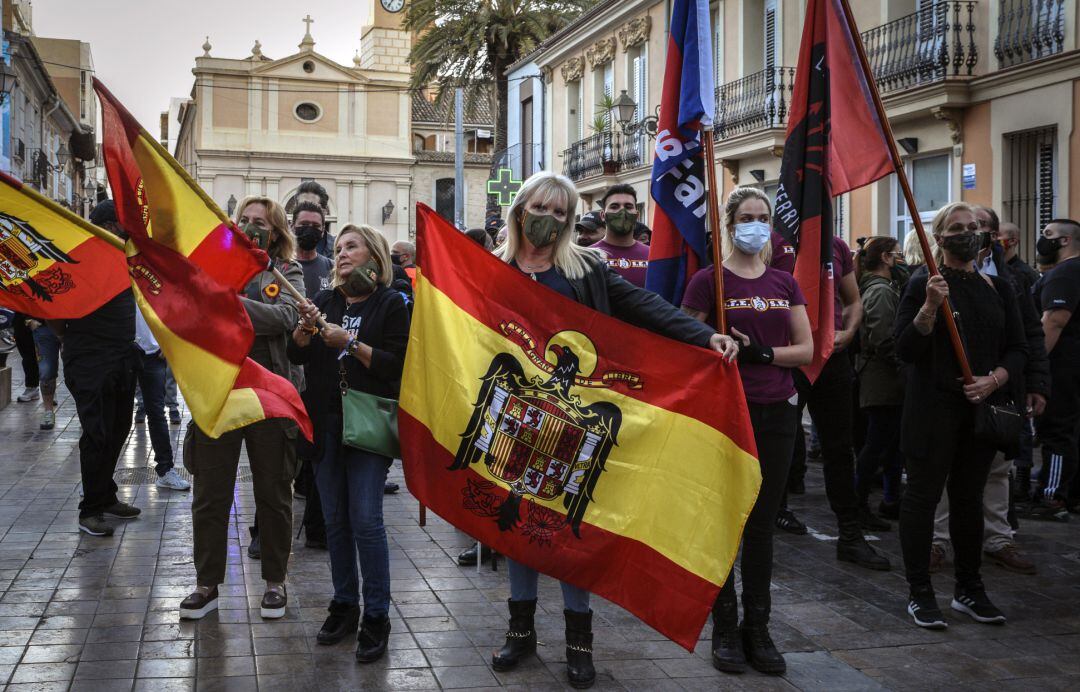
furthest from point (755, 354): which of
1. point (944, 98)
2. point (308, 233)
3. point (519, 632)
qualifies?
point (944, 98)

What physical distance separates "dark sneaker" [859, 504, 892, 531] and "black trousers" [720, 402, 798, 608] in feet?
9.24

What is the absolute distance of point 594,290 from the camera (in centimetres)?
486

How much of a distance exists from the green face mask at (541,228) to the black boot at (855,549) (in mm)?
3117

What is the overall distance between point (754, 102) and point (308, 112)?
5036 cm

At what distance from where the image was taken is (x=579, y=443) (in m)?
4.66

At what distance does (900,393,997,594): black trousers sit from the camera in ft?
18.3

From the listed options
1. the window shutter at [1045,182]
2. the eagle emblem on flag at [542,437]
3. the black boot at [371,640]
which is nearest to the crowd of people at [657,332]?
the black boot at [371,640]

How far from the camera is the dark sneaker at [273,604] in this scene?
5.45 metres

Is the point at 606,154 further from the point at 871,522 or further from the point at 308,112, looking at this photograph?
the point at 308,112

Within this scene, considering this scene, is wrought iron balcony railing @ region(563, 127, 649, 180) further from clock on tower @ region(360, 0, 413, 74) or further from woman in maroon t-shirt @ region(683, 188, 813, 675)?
clock on tower @ region(360, 0, 413, 74)

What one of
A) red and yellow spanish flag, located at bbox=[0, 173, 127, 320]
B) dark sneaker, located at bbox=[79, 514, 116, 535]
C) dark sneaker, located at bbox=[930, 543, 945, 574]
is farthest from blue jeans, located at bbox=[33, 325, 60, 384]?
dark sneaker, located at bbox=[930, 543, 945, 574]

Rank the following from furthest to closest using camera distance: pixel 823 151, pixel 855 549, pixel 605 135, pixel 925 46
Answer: pixel 605 135, pixel 925 46, pixel 855 549, pixel 823 151

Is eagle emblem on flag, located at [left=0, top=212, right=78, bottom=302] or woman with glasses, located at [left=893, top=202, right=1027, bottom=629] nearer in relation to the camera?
woman with glasses, located at [left=893, top=202, right=1027, bottom=629]

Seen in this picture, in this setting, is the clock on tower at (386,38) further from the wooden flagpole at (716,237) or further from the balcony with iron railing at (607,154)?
the wooden flagpole at (716,237)
